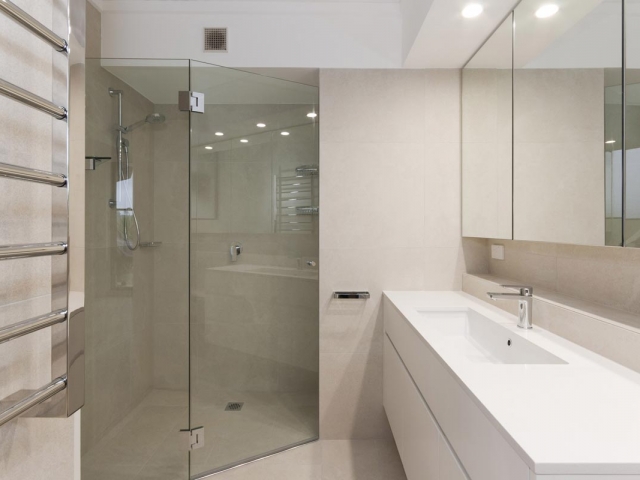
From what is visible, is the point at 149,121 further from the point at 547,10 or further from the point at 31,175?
the point at 547,10

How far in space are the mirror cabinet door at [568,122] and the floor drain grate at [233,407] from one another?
168cm

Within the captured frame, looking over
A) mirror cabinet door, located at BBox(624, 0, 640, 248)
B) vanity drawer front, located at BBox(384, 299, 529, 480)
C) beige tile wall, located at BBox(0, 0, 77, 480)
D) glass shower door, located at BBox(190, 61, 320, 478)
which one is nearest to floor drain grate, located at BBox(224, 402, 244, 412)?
glass shower door, located at BBox(190, 61, 320, 478)

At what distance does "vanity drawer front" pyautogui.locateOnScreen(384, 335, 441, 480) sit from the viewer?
1.30 meters

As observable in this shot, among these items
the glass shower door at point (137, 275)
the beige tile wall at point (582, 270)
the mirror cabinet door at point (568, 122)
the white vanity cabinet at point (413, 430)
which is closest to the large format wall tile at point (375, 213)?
the white vanity cabinet at point (413, 430)

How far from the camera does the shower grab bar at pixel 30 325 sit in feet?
2.20

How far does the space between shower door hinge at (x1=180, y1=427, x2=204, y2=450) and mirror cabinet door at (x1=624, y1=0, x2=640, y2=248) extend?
1998mm

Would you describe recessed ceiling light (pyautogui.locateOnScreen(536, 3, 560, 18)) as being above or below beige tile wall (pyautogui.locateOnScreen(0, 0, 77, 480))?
above

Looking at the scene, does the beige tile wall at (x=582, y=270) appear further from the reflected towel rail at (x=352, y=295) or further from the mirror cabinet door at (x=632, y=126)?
the reflected towel rail at (x=352, y=295)

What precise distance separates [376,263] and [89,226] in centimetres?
153

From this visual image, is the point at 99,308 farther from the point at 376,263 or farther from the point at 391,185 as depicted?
the point at 391,185

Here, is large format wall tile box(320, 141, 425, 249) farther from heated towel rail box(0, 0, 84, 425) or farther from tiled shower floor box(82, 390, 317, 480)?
heated towel rail box(0, 0, 84, 425)

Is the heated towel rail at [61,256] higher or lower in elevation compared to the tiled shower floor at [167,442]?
higher

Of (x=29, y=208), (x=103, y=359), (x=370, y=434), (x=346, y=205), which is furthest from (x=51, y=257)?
(x=370, y=434)

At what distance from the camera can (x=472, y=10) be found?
171 centimetres
